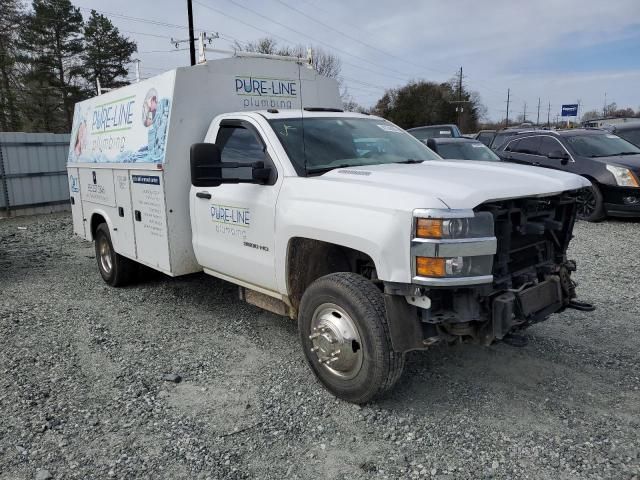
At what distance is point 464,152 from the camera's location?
35.1 ft

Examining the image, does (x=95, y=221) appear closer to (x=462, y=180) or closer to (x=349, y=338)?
(x=349, y=338)

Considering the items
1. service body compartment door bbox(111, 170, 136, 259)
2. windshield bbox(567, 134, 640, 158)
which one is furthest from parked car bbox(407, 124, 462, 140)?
service body compartment door bbox(111, 170, 136, 259)

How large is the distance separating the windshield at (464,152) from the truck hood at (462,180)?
22.2 ft

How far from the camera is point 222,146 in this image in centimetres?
475

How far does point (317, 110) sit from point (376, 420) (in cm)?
278

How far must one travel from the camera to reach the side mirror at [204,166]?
150 inches

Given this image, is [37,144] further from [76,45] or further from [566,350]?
[76,45]

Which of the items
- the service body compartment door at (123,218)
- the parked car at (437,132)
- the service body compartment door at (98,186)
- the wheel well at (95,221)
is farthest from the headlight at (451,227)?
the parked car at (437,132)

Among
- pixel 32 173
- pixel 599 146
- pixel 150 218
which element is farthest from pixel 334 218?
pixel 32 173

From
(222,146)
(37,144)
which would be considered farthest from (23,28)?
(222,146)

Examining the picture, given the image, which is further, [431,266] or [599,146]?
[599,146]

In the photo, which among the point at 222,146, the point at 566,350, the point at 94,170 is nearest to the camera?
the point at 566,350

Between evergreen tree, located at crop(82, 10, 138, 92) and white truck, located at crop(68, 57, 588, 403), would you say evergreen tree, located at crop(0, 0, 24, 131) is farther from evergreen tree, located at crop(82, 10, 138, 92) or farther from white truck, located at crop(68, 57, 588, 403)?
white truck, located at crop(68, 57, 588, 403)

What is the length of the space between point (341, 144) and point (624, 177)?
24.6ft
